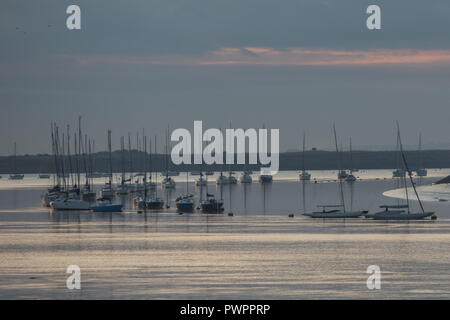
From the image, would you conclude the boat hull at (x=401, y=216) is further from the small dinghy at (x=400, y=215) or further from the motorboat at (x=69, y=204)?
the motorboat at (x=69, y=204)

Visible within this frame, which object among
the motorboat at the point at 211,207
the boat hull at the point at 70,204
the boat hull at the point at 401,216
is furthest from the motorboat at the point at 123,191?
the boat hull at the point at 401,216

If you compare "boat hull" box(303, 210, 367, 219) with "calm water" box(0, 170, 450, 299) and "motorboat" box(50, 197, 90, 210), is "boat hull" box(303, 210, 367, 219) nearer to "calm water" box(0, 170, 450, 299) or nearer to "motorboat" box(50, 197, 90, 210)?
"calm water" box(0, 170, 450, 299)

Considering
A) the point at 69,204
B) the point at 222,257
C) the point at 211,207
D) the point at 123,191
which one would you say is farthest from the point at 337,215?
the point at 123,191

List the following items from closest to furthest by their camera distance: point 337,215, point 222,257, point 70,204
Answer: point 222,257, point 337,215, point 70,204

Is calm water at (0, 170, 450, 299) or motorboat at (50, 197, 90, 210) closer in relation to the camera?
calm water at (0, 170, 450, 299)

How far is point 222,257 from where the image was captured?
55.6 meters

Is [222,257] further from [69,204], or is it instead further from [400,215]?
[69,204]

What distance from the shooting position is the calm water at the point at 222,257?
40812 millimetres

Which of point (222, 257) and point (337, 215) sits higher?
point (337, 215)

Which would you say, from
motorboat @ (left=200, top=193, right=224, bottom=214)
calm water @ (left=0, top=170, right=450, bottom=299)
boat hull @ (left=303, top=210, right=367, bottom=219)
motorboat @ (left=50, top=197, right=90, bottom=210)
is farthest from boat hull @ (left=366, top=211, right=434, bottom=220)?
motorboat @ (left=50, top=197, right=90, bottom=210)

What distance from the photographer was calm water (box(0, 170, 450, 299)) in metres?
40.8

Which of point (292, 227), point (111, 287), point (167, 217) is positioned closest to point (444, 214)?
point (292, 227)
